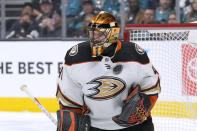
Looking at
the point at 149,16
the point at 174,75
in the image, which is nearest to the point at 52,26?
the point at 149,16

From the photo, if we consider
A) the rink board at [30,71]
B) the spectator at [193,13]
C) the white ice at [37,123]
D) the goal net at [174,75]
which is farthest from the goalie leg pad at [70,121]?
the spectator at [193,13]

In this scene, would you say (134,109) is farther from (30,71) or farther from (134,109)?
(30,71)

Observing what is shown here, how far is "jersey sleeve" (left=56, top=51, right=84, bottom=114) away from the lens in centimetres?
192

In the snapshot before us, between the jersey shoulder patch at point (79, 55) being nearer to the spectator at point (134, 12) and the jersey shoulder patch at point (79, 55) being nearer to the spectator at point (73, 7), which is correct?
the spectator at point (134, 12)

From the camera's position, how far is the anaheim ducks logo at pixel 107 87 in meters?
1.89

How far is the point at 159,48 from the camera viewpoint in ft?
12.5

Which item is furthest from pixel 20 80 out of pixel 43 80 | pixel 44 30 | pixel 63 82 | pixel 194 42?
pixel 63 82

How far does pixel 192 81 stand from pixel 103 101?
1912mm

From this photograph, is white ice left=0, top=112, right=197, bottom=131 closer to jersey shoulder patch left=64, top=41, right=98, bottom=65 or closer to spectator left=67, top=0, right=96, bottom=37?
spectator left=67, top=0, right=96, bottom=37

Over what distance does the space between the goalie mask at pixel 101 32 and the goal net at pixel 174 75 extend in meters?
1.36

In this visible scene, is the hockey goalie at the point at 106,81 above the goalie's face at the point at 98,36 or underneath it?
underneath

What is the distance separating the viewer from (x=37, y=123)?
4.56 meters

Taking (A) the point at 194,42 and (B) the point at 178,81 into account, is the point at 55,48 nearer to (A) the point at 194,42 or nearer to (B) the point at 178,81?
(B) the point at 178,81

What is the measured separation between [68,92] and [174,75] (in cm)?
214
